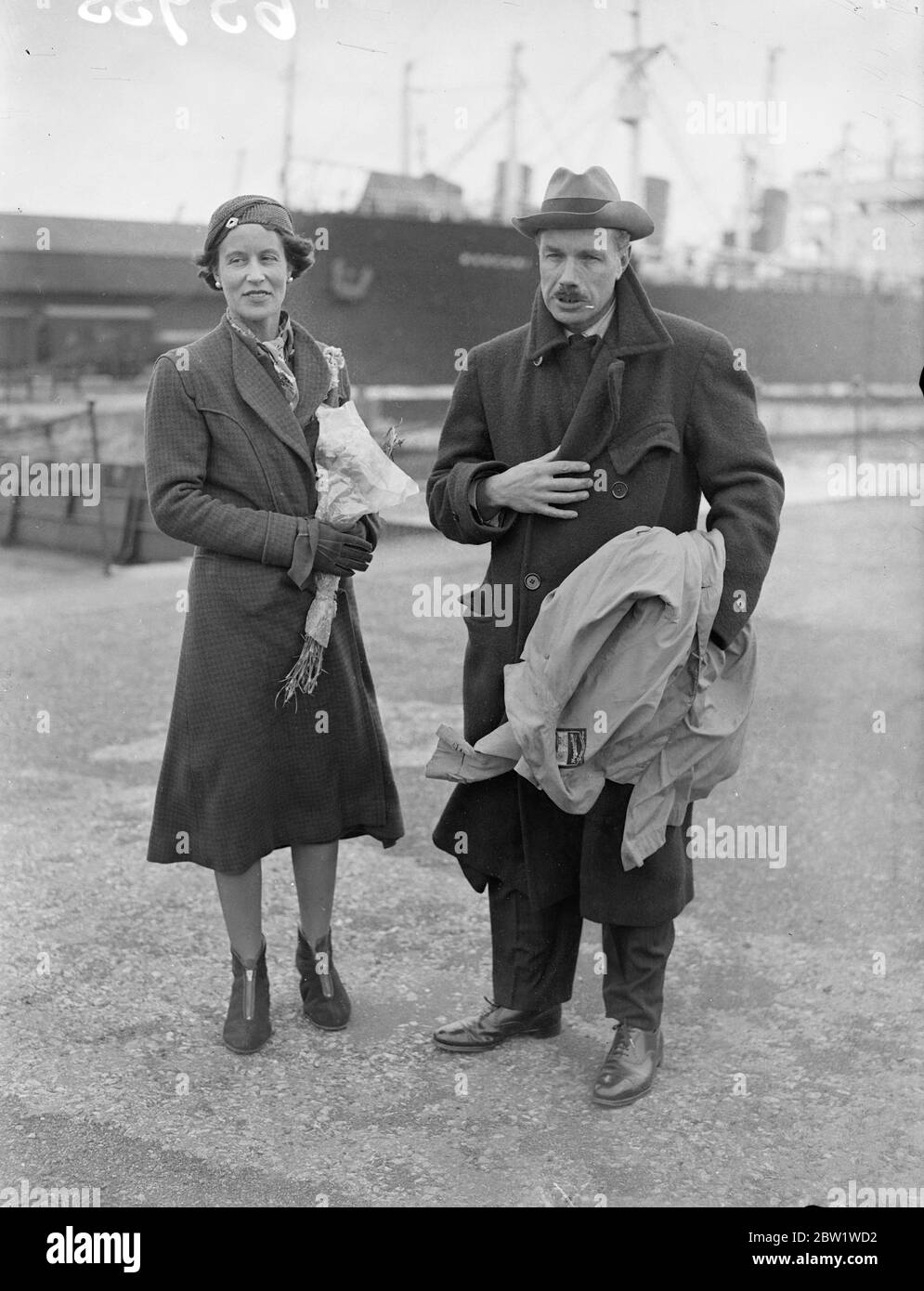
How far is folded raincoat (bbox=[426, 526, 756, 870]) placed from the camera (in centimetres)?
254

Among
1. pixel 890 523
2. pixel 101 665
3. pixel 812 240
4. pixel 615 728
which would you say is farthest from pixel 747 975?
pixel 890 523

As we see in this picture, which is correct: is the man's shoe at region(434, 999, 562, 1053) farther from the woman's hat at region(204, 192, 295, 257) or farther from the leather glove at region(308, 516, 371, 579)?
the woman's hat at region(204, 192, 295, 257)

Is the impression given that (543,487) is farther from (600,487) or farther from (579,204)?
(579,204)

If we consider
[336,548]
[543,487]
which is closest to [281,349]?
[336,548]

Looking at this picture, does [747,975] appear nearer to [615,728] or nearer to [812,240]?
[615,728]

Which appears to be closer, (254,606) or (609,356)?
(609,356)

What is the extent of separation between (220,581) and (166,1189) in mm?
Result: 1270

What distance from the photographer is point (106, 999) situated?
10.6 feet

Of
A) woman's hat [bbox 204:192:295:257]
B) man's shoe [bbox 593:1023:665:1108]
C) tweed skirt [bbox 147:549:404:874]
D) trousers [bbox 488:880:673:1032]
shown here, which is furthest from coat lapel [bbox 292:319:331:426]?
man's shoe [bbox 593:1023:665:1108]

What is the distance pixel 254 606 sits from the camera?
284 centimetres

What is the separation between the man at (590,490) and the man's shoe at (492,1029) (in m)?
0.02

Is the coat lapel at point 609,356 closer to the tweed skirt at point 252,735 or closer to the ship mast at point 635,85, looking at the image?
the tweed skirt at point 252,735

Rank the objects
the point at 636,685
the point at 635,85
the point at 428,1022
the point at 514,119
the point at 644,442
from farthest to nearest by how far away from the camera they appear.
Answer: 1. the point at 514,119
2. the point at 635,85
3. the point at 428,1022
4. the point at 644,442
5. the point at 636,685

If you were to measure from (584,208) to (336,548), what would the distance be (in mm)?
901
